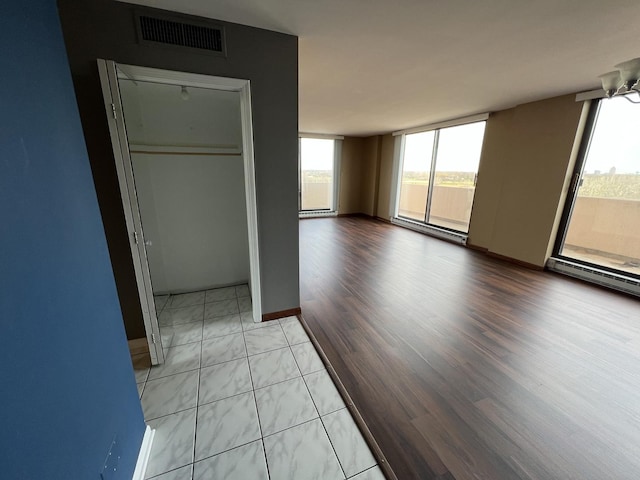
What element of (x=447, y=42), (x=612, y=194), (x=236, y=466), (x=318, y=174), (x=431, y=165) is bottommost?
(x=236, y=466)

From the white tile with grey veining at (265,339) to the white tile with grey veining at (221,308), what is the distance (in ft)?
1.42

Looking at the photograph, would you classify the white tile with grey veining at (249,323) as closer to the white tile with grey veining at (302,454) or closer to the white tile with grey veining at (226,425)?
the white tile with grey veining at (226,425)

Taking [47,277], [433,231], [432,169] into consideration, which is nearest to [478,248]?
[433,231]

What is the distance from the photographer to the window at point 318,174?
7.44 metres

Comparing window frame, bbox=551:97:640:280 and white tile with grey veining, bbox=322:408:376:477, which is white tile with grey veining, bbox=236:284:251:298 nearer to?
white tile with grey veining, bbox=322:408:376:477

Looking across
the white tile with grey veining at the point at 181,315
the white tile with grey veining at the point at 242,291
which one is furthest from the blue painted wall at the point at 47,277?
the white tile with grey veining at the point at 242,291

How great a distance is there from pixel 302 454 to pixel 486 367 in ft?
5.00

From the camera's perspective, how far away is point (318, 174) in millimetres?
7812

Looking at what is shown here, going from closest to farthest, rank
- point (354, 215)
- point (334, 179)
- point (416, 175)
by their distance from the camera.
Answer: point (416, 175) < point (334, 179) < point (354, 215)

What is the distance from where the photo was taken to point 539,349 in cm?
221

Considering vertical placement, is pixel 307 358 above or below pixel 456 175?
below

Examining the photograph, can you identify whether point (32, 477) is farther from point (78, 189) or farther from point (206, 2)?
point (206, 2)

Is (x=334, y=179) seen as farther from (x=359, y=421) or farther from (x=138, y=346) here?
(x=359, y=421)

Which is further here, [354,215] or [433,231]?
[354,215]
